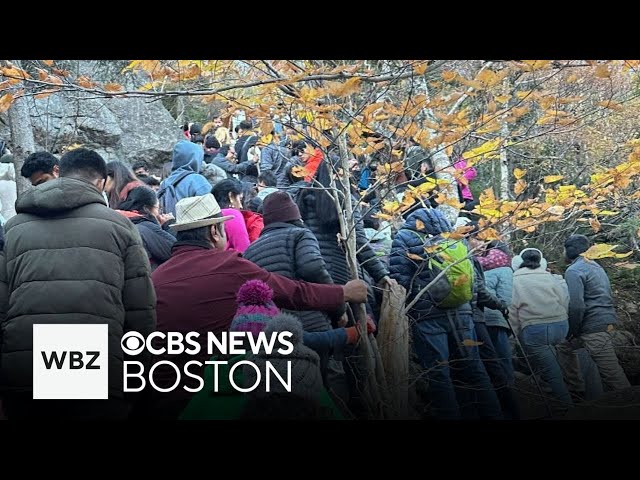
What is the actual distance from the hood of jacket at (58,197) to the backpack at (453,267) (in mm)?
2122

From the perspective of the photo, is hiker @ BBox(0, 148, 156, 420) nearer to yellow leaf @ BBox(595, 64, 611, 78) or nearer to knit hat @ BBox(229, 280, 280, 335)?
knit hat @ BBox(229, 280, 280, 335)

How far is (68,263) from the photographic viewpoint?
13.2ft

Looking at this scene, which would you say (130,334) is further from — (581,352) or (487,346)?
(581,352)

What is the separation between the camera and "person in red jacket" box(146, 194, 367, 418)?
4285 mm

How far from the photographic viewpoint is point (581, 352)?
5.73 metres

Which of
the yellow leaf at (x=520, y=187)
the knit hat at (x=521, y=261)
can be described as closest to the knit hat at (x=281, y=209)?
the yellow leaf at (x=520, y=187)

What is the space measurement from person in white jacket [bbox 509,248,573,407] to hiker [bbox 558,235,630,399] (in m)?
0.09

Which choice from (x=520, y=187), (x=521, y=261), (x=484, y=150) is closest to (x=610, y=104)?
(x=484, y=150)

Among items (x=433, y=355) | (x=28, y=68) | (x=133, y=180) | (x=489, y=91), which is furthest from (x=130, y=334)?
(x=28, y=68)

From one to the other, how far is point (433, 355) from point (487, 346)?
0.56 meters

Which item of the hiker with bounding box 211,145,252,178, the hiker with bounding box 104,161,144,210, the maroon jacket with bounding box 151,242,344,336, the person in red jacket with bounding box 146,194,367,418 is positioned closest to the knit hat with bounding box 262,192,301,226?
the person in red jacket with bounding box 146,194,367,418

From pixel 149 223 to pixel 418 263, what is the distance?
1.70 meters

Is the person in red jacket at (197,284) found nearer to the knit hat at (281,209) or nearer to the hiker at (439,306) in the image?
the knit hat at (281,209)

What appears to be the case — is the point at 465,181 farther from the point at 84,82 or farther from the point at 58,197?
the point at 58,197
